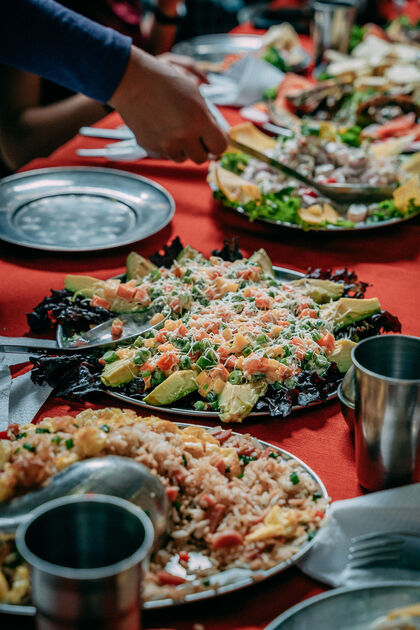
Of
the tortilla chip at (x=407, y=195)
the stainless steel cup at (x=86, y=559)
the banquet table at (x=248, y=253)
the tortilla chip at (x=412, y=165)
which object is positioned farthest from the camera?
the tortilla chip at (x=412, y=165)

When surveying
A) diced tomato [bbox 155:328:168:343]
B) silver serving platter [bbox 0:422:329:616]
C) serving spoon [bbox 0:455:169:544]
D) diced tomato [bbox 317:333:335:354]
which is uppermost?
serving spoon [bbox 0:455:169:544]

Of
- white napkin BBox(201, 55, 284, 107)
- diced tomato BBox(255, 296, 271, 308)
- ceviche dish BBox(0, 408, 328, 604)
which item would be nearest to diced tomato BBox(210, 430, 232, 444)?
ceviche dish BBox(0, 408, 328, 604)

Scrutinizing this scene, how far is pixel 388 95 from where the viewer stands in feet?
11.5

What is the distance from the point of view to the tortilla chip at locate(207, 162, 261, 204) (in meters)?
2.51

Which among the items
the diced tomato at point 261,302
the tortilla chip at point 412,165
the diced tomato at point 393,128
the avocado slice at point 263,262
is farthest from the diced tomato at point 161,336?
the diced tomato at point 393,128

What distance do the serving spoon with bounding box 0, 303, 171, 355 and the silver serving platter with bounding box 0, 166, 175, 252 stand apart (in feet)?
1.76

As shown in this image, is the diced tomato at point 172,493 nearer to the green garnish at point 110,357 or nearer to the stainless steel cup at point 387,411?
the stainless steel cup at point 387,411

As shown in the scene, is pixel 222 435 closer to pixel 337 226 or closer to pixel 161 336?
pixel 161 336

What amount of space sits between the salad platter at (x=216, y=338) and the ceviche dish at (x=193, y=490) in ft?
0.62

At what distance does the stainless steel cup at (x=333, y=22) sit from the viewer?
171 inches

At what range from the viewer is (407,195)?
2.46 m

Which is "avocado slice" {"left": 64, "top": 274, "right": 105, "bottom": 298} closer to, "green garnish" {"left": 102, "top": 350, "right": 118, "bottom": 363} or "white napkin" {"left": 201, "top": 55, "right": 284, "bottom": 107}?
"green garnish" {"left": 102, "top": 350, "right": 118, "bottom": 363}

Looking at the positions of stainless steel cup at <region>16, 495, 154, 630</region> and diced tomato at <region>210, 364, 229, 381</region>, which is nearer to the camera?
stainless steel cup at <region>16, 495, 154, 630</region>

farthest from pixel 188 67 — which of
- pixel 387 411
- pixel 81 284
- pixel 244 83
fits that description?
pixel 387 411
